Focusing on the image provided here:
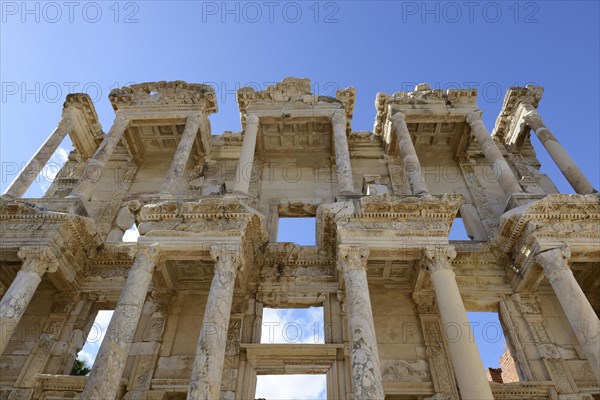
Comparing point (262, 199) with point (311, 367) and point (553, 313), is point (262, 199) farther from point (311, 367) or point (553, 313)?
point (553, 313)

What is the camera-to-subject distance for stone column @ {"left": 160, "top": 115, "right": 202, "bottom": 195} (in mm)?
13919

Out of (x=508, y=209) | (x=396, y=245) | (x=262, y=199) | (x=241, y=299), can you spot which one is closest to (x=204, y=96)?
(x=262, y=199)

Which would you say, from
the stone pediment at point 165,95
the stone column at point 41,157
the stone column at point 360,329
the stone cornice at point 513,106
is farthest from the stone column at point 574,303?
the stone column at point 41,157

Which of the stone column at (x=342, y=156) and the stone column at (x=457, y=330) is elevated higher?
the stone column at (x=342, y=156)

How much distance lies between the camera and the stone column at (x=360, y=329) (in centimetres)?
878

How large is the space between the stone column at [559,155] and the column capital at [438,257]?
5833 mm

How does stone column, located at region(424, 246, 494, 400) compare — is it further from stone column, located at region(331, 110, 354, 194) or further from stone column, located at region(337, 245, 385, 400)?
stone column, located at region(331, 110, 354, 194)

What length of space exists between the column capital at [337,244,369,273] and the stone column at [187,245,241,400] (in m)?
2.63

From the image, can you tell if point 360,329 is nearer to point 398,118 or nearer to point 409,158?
point 409,158

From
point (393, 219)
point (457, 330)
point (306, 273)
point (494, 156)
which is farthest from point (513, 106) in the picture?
point (457, 330)

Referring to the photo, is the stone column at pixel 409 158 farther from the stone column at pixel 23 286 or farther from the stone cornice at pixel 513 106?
the stone column at pixel 23 286

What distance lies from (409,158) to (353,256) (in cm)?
504

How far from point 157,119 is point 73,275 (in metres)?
6.58

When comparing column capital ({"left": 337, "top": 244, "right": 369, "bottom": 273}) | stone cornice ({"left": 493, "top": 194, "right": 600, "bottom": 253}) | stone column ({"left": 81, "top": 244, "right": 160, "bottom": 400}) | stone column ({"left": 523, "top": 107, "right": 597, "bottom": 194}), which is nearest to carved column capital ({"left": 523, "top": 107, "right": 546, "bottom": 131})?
stone column ({"left": 523, "top": 107, "right": 597, "bottom": 194})
